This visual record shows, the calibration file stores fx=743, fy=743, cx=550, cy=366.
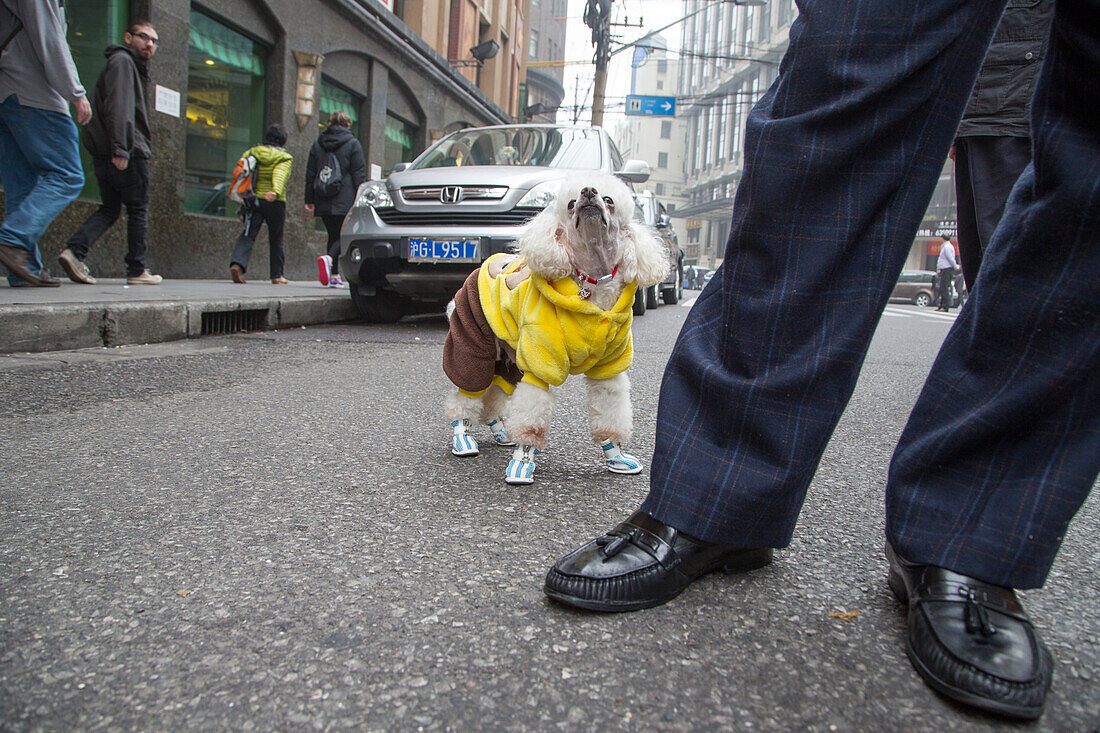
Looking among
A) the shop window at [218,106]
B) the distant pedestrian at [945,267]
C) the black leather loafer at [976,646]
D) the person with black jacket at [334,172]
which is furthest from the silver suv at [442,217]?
the distant pedestrian at [945,267]

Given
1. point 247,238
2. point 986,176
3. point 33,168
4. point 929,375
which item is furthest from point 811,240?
point 247,238

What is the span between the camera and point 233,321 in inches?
216

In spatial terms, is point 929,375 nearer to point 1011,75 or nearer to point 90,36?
point 1011,75

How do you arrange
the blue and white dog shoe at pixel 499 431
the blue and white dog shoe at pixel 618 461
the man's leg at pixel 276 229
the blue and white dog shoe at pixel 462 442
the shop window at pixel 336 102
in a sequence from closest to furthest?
the blue and white dog shoe at pixel 618 461 → the blue and white dog shoe at pixel 462 442 → the blue and white dog shoe at pixel 499 431 → the man's leg at pixel 276 229 → the shop window at pixel 336 102

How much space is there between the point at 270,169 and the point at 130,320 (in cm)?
363

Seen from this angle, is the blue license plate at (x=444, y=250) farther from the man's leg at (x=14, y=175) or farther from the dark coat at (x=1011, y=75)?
the dark coat at (x=1011, y=75)

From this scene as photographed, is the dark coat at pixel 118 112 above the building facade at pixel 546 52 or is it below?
below

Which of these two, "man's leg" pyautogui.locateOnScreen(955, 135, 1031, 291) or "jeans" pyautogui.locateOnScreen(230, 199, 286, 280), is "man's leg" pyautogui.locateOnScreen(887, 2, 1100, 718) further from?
"jeans" pyautogui.locateOnScreen(230, 199, 286, 280)

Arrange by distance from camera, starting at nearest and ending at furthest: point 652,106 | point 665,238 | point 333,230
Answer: point 665,238, point 333,230, point 652,106

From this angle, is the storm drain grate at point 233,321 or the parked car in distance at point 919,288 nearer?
the storm drain grate at point 233,321

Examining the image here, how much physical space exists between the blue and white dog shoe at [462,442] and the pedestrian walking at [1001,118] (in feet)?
4.95

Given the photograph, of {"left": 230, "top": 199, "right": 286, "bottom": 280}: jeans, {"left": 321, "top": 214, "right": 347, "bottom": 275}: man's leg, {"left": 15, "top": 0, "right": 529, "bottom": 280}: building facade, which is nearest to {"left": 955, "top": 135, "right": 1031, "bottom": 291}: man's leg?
{"left": 321, "top": 214, "right": 347, "bottom": 275}: man's leg

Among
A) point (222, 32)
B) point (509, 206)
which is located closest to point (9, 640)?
point (509, 206)

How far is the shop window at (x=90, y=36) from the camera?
7129 millimetres
